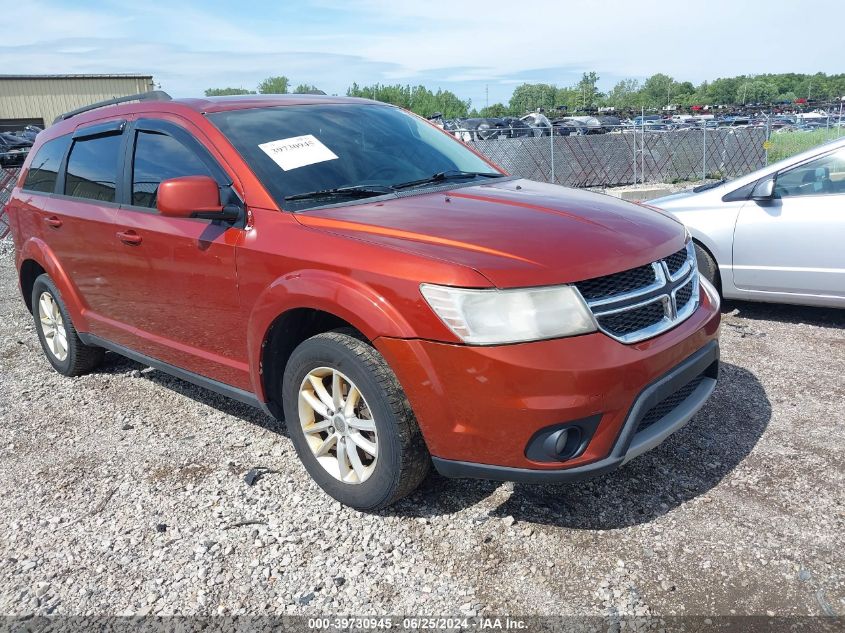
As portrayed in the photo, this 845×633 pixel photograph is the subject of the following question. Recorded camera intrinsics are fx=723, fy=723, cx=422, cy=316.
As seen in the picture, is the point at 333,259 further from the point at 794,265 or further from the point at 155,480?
the point at 794,265

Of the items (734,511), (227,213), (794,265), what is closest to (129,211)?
(227,213)

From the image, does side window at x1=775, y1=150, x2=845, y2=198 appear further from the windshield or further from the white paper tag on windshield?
the white paper tag on windshield

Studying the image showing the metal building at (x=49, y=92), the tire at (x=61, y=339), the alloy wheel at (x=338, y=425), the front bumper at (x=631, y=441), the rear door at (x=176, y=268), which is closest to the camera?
the front bumper at (x=631, y=441)

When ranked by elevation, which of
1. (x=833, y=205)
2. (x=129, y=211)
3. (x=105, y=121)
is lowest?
(x=833, y=205)

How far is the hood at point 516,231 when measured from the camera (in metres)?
2.58

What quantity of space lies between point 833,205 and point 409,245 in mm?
3853

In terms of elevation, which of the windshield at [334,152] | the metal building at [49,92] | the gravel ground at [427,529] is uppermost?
the metal building at [49,92]

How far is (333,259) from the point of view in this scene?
2.85m

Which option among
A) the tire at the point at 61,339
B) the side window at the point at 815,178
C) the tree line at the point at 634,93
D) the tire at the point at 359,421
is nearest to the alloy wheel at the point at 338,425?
the tire at the point at 359,421

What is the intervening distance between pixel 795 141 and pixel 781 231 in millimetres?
19475

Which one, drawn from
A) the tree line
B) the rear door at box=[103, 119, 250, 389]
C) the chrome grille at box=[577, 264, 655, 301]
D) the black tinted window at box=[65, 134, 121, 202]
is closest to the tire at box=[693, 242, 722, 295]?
the chrome grille at box=[577, 264, 655, 301]

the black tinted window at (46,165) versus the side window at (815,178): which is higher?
the black tinted window at (46,165)

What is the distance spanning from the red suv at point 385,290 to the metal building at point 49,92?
4795cm

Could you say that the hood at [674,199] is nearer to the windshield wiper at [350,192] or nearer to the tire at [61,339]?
the windshield wiper at [350,192]
